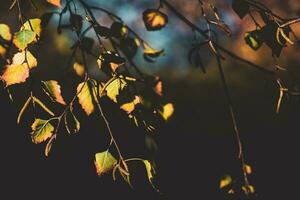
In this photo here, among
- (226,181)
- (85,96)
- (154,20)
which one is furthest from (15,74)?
(226,181)

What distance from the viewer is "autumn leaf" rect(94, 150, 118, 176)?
845 mm

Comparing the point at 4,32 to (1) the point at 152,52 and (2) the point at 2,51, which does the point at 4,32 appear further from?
(1) the point at 152,52

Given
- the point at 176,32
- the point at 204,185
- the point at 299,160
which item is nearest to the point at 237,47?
the point at 176,32

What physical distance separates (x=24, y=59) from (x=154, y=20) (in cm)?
29

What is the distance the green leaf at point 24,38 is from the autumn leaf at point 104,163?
10.1 inches

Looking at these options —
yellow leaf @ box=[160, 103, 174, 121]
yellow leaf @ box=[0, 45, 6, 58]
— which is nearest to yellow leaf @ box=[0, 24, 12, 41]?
yellow leaf @ box=[0, 45, 6, 58]

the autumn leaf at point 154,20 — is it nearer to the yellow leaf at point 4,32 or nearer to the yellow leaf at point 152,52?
the yellow leaf at point 152,52

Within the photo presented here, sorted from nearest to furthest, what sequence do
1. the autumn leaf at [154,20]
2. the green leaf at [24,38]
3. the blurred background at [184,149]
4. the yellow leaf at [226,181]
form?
the green leaf at [24,38] < the autumn leaf at [154,20] < the yellow leaf at [226,181] < the blurred background at [184,149]

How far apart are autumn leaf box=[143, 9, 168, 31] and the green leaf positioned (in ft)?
0.85

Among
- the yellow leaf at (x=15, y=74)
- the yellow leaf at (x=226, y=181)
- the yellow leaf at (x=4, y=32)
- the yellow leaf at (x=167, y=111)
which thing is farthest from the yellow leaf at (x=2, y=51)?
the yellow leaf at (x=226, y=181)

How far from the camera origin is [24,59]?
83 cm

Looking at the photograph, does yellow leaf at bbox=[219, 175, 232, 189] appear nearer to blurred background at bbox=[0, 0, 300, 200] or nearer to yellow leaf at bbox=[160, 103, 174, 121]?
blurred background at bbox=[0, 0, 300, 200]

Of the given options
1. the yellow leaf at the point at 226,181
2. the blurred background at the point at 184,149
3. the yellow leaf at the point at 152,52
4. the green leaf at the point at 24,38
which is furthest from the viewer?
the blurred background at the point at 184,149

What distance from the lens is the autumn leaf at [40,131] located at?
2.76ft
